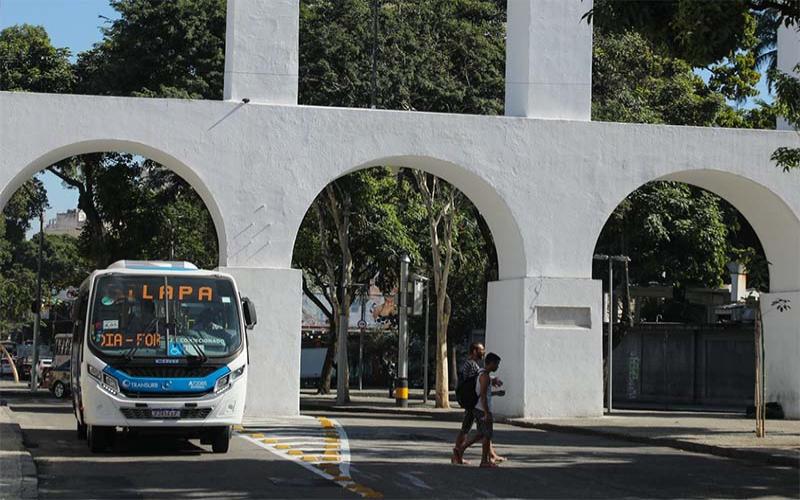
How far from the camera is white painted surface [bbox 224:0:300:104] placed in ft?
85.8

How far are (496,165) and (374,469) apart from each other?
12.4 meters

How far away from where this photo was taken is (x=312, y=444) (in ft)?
63.5

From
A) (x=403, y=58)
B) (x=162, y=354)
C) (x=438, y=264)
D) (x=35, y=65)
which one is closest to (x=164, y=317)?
(x=162, y=354)

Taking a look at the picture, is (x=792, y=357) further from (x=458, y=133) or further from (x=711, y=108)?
(x=711, y=108)

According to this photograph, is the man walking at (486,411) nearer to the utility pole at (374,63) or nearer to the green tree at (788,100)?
the green tree at (788,100)

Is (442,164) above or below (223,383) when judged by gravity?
above

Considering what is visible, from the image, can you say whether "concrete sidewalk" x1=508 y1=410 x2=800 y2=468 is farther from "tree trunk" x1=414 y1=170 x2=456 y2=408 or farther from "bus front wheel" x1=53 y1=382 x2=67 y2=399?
"bus front wheel" x1=53 y1=382 x2=67 y2=399

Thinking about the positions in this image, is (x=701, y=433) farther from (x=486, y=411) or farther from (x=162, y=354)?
(x=162, y=354)

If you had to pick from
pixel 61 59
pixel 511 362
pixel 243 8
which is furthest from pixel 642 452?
pixel 61 59

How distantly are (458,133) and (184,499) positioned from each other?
602 inches

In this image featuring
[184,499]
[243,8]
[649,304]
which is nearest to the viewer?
[184,499]

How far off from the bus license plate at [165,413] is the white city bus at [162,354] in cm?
1

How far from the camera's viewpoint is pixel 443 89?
1421 inches

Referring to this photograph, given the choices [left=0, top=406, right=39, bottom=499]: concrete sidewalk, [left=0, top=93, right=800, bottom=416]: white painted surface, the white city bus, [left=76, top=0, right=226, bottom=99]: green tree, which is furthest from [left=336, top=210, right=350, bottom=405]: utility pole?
the white city bus
